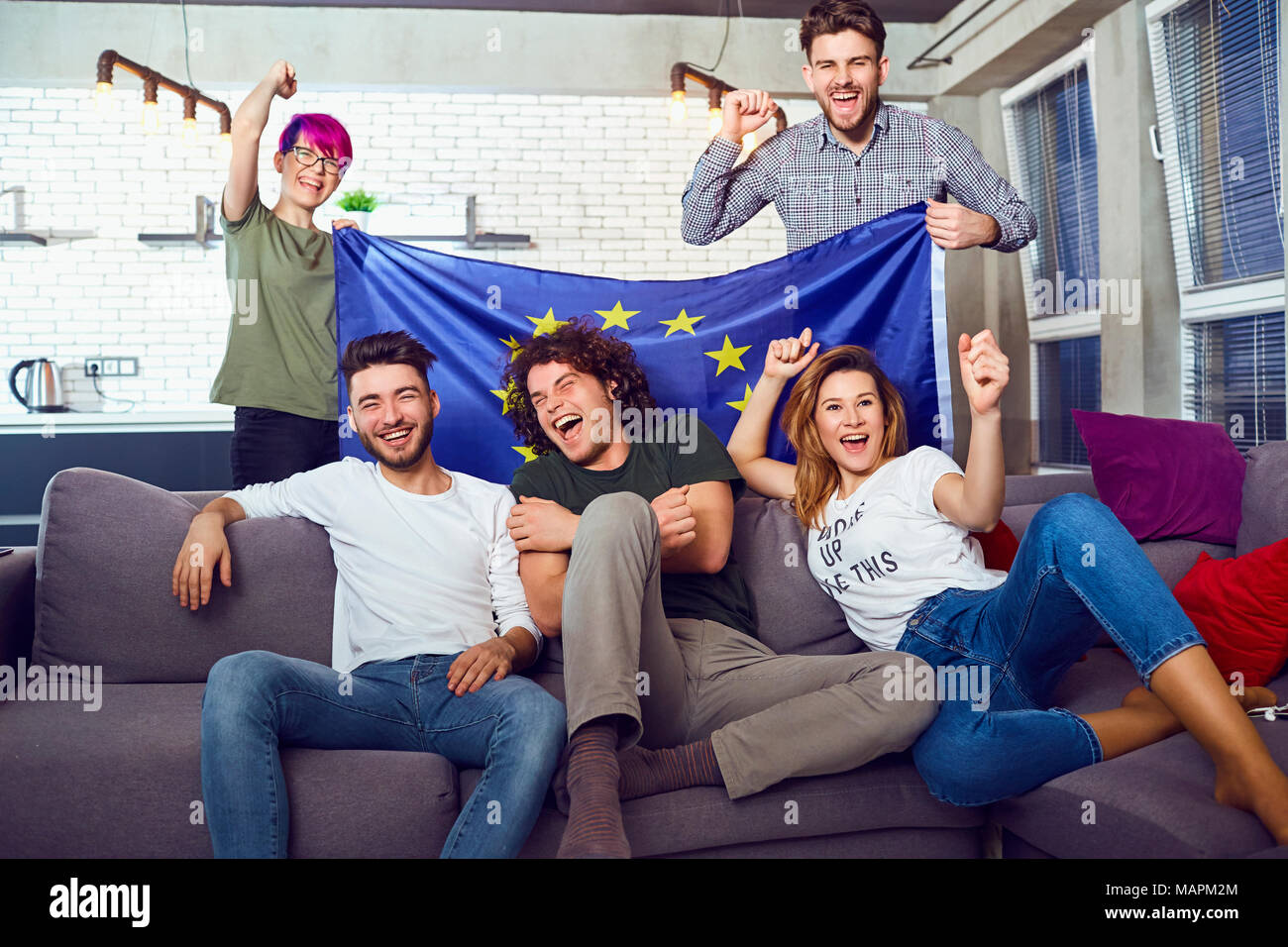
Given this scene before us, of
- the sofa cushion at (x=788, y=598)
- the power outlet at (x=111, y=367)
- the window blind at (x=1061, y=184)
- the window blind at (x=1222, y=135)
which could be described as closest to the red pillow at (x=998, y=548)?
the sofa cushion at (x=788, y=598)

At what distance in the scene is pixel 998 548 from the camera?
6.86 feet

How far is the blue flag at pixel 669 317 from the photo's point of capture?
2420 mm

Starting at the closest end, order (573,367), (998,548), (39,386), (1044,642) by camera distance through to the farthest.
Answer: (1044,642)
(573,367)
(998,548)
(39,386)

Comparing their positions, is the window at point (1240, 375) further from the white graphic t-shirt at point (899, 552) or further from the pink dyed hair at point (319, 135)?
the pink dyed hair at point (319, 135)

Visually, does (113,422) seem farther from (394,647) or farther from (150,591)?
(394,647)

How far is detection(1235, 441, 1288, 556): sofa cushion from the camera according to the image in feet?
7.16

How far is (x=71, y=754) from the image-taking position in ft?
5.09

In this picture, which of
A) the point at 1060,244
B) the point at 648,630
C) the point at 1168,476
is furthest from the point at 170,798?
the point at 1060,244

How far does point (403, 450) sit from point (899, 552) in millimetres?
944

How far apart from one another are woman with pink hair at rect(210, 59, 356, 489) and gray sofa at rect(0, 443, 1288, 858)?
432 mm
